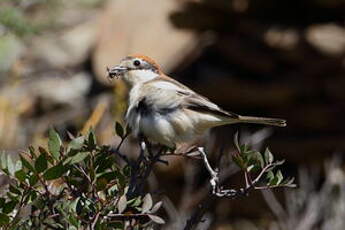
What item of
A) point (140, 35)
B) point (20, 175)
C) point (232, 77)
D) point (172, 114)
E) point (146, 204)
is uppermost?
point (20, 175)

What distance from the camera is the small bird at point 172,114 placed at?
10.3 feet

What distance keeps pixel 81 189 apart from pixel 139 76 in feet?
4.70

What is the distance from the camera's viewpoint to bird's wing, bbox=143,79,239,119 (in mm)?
3338

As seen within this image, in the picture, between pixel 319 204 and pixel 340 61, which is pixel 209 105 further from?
pixel 340 61

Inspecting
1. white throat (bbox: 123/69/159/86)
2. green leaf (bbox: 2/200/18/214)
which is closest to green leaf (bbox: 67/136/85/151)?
green leaf (bbox: 2/200/18/214)

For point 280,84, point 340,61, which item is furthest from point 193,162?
point 340,61

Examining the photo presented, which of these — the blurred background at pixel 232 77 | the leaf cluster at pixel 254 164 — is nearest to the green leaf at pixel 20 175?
the leaf cluster at pixel 254 164

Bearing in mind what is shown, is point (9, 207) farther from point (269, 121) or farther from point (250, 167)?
point (269, 121)

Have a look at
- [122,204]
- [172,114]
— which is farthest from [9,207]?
[172,114]

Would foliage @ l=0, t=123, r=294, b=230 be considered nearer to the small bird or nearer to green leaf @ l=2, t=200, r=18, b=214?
green leaf @ l=2, t=200, r=18, b=214

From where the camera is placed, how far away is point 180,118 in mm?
3355

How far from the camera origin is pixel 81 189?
2307mm

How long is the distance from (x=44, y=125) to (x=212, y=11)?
2156 mm

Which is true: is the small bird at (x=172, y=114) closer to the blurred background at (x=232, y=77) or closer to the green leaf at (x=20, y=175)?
the green leaf at (x=20, y=175)
